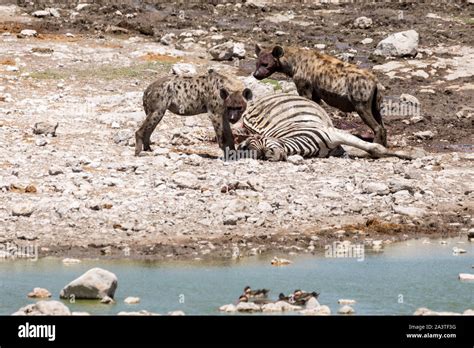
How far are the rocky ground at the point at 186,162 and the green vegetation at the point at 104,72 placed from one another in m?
0.04

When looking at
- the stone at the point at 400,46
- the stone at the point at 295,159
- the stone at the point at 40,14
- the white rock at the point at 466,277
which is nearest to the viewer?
the white rock at the point at 466,277

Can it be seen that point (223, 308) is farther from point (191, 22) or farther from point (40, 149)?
point (191, 22)

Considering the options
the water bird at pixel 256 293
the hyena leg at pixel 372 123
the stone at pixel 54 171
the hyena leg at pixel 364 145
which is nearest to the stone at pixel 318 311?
the water bird at pixel 256 293

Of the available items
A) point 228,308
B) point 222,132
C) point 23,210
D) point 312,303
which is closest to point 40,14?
point 222,132

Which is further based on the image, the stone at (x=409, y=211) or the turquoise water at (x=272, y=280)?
the stone at (x=409, y=211)

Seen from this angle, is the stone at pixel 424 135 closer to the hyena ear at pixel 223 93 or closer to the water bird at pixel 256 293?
the hyena ear at pixel 223 93

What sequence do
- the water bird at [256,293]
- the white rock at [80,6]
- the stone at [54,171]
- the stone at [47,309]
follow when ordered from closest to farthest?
the stone at [47,309], the water bird at [256,293], the stone at [54,171], the white rock at [80,6]

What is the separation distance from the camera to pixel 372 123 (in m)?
20.1

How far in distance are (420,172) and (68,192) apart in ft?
15.1

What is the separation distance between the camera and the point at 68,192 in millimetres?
15938

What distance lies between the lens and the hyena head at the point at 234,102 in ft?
60.1

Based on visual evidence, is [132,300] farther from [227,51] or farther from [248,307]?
[227,51]

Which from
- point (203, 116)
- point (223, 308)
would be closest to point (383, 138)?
point (203, 116)

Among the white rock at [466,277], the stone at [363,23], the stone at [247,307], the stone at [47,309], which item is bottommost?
the stone at [363,23]
